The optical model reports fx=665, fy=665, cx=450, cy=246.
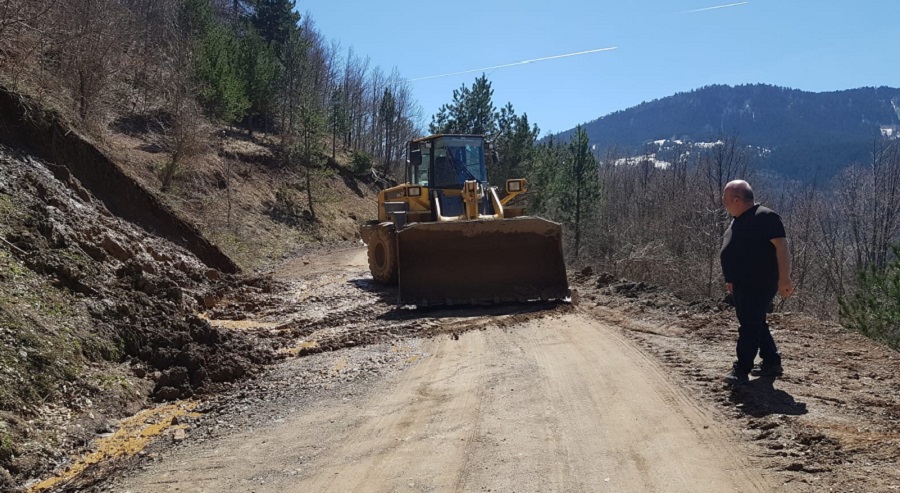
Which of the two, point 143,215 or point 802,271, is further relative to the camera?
point 802,271

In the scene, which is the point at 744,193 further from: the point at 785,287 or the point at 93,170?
the point at 93,170

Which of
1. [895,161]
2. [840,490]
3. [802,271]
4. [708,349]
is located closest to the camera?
[840,490]

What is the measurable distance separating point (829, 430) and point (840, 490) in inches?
35.0

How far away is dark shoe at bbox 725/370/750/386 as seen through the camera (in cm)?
534

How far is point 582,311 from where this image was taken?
9.62m

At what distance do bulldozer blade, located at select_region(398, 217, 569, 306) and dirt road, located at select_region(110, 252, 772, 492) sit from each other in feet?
12.4

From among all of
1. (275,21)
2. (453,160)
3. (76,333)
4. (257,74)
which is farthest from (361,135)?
(76,333)

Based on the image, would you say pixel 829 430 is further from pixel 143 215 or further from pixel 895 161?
pixel 895 161

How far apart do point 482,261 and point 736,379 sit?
5.60 m

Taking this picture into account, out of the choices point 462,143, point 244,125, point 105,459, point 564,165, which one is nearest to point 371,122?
point 244,125

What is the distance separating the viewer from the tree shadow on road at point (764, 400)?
4645mm

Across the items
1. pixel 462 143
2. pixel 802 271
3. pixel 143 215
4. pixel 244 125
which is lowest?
pixel 802 271

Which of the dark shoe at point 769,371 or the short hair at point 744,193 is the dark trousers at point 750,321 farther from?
the short hair at point 744,193

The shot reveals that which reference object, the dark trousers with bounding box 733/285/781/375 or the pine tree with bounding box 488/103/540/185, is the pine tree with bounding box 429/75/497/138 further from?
the dark trousers with bounding box 733/285/781/375
